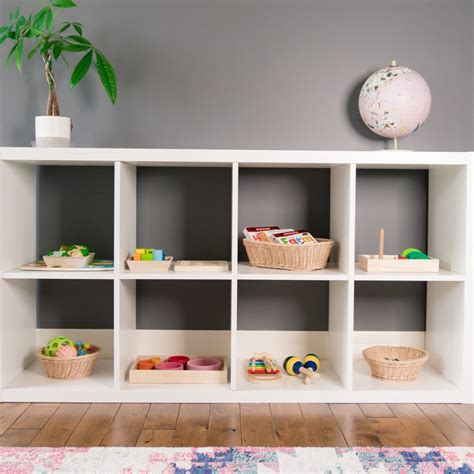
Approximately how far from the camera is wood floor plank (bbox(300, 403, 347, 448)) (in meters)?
1.98

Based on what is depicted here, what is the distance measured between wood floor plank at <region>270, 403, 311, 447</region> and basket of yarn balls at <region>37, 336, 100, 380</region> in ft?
2.36

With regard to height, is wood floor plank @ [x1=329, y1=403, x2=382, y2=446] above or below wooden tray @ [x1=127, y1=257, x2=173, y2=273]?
below

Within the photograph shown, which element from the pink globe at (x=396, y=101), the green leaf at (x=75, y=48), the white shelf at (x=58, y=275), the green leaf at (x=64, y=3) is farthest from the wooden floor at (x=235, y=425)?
the green leaf at (x=64, y=3)

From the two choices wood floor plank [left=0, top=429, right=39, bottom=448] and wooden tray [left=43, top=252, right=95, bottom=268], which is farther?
wooden tray [left=43, top=252, right=95, bottom=268]

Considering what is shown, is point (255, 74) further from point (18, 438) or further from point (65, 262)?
point (18, 438)

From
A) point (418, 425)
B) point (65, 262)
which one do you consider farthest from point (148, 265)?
point (418, 425)

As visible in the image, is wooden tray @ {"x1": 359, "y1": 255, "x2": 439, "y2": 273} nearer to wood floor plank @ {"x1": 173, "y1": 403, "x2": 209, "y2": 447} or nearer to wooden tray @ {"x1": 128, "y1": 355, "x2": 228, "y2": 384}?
wooden tray @ {"x1": 128, "y1": 355, "x2": 228, "y2": 384}

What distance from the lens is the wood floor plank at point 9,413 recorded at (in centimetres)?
210

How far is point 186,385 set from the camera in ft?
7.86

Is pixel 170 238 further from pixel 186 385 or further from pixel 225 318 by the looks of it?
pixel 186 385

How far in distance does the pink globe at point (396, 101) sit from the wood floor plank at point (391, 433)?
3.69 feet

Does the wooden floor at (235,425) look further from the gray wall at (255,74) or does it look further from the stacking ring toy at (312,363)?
the gray wall at (255,74)

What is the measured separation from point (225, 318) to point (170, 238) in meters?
0.42

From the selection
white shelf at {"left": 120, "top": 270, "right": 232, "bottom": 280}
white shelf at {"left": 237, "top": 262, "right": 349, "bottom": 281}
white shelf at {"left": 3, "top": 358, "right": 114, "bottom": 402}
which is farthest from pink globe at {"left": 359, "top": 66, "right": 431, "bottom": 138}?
white shelf at {"left": 3, "top": 358, "right": 114, "bottom": 402}
